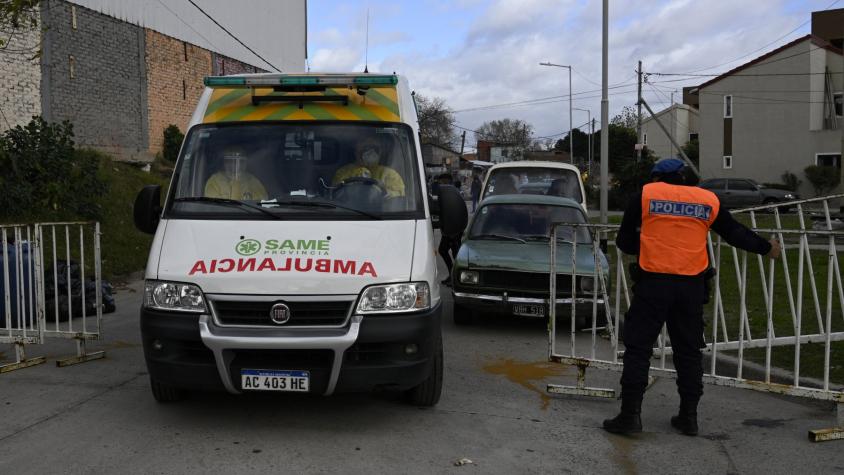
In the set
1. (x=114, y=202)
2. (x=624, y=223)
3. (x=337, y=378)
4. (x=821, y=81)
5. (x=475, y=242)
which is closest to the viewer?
(x=337, y=378)

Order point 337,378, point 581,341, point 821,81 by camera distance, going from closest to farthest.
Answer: point 337,378, point 581,341, point 821,81

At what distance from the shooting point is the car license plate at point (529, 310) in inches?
338

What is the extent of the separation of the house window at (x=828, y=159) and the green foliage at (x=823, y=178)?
0.97m

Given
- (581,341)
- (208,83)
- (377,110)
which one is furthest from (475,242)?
(208,83)

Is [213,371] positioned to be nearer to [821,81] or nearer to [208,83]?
[208,83]

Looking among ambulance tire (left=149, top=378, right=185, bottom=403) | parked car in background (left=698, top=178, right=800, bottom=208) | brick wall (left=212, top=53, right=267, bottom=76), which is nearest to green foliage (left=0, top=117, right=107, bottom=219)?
ambulance tire (left=149, top=378, right=185, bottom=403)

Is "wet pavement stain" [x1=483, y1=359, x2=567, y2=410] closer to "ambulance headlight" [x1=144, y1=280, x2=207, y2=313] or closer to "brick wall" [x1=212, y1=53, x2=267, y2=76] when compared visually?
"ambulance headlight" [x1=144, y1=280, x2=207, y2=313]

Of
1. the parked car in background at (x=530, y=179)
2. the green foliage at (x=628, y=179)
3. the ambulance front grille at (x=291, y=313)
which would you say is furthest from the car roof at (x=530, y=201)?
the green foliage at (x=628, y=179)

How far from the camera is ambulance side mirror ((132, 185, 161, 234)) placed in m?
5.93

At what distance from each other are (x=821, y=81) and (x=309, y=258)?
137 ft

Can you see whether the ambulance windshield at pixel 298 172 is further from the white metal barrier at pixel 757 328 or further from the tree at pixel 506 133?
the tree at pixel 506 133

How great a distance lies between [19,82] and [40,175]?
182 inches

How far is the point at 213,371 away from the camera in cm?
489

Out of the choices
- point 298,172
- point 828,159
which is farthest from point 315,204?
point 828,159
